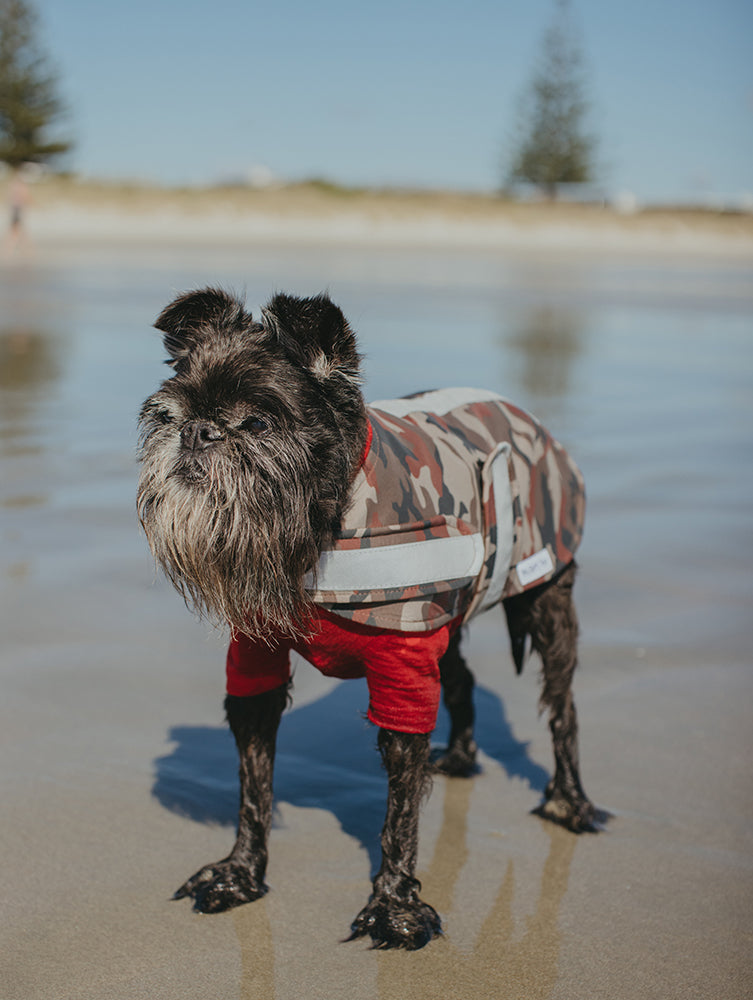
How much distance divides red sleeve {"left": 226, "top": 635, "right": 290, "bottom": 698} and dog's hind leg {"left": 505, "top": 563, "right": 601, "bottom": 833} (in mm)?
1045

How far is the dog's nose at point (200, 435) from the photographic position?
2.67m

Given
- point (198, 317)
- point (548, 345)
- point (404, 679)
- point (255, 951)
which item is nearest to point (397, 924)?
point (255, 951)

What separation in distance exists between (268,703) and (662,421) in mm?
7934

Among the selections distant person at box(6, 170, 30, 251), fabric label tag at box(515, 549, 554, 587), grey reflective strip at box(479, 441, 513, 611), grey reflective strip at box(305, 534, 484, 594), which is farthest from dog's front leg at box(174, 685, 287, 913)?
distant person at box(6, 170, 30, 251)

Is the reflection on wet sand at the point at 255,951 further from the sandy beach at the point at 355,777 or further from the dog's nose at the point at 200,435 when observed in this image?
the dog's nose at the point at 200,435

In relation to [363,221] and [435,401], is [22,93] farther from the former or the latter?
[435,401]

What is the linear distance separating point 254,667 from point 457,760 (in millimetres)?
1274

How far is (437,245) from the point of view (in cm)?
5319

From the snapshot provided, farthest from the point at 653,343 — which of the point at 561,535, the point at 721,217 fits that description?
the point at 721,217

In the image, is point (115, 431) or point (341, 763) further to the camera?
point (115, 431)

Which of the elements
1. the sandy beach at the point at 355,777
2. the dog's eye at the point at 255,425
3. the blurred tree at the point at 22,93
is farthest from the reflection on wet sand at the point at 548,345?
the blurred tree at the point at 22,93

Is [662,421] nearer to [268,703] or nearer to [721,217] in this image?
[268,703]

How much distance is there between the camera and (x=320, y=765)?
4.07m

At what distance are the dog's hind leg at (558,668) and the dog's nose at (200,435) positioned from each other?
1627 millimetres
